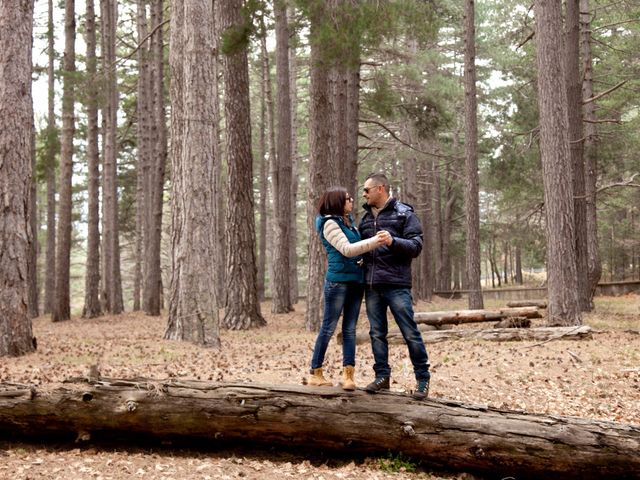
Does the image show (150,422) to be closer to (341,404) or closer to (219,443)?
(219,443)

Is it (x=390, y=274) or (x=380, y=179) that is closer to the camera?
(x=390, y=274)

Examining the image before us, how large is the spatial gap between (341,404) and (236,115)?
1025cm

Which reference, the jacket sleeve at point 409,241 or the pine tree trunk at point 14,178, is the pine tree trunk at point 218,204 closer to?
the pine tree trunk at point 14,178

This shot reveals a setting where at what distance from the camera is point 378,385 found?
20.4 feet

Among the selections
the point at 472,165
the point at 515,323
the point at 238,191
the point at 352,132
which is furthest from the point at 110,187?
the point at 515,323

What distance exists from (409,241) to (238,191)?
30.8 feet

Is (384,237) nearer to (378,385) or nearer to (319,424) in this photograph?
(378,385)

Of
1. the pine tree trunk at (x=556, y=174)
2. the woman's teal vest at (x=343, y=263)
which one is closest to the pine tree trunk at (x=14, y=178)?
the woman's teal vest at (x=343, y=263)

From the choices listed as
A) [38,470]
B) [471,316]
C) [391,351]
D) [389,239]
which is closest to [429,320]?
[471,316]

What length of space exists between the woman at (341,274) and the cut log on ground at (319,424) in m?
0.50

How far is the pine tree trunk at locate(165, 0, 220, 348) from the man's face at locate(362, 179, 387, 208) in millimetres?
5199

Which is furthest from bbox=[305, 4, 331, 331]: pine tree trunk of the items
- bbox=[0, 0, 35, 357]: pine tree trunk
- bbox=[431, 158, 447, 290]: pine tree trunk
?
bbox=[431, 158, 447, 290]: pine tree trunk

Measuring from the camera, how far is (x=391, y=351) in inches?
437

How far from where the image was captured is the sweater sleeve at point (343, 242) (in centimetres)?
579
